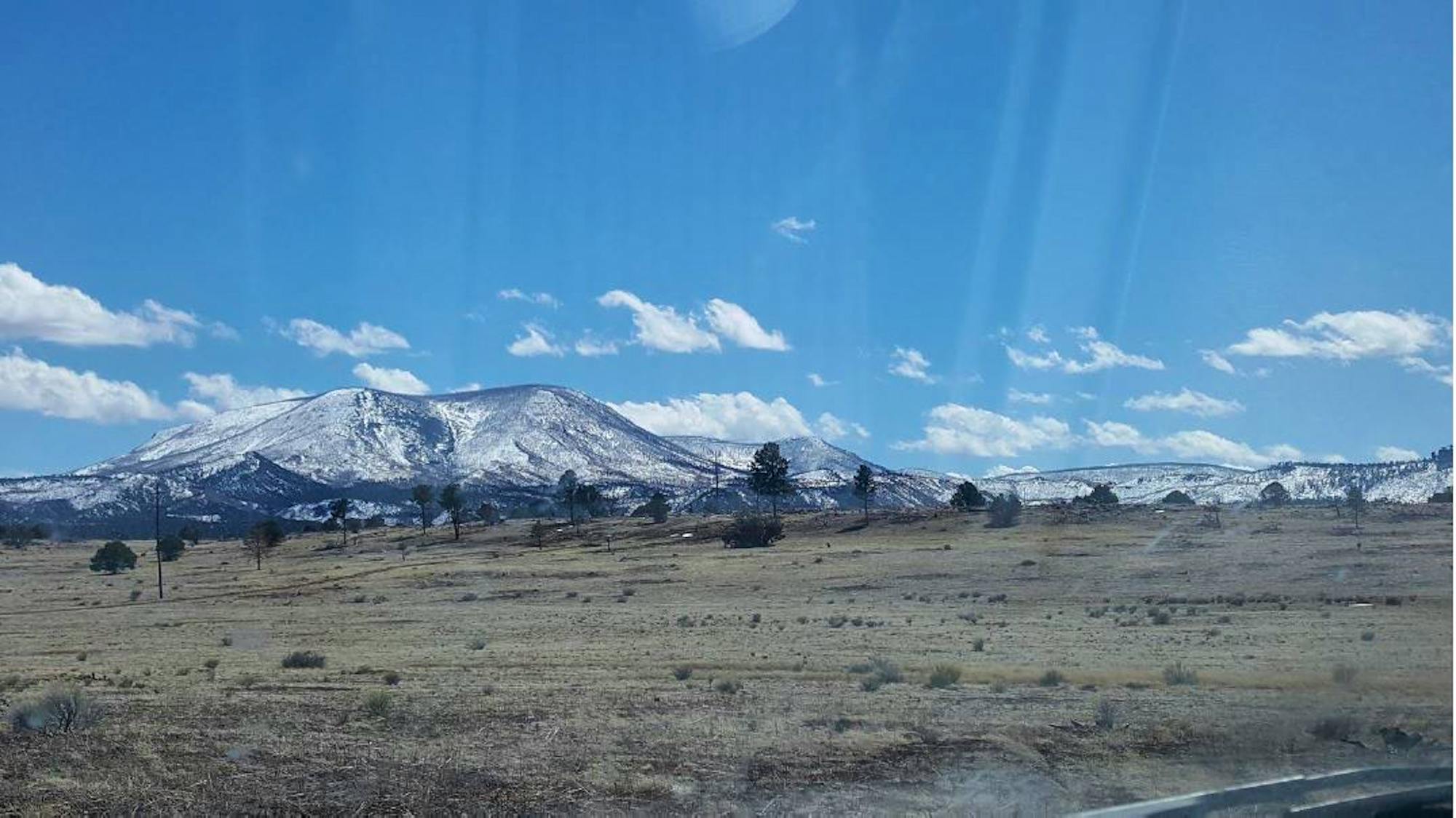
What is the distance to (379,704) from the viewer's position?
24078 millimetres

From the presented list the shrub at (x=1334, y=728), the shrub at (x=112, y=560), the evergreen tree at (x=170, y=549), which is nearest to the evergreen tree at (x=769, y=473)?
the evergreen tree at (x=170, y=549)

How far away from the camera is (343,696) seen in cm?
2670

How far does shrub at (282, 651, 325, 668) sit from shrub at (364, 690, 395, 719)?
10.1 meters

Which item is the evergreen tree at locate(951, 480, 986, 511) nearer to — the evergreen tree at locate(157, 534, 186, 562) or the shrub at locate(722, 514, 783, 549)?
the shrub at locate(722, 514, 783, 549)

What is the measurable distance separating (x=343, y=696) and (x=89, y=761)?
8.50 m

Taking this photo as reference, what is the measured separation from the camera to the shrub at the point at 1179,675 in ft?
88.1

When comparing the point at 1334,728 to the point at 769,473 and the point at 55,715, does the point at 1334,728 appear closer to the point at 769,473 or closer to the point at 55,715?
the point at 55,715

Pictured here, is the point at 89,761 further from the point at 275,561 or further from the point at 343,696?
the point at 275,561

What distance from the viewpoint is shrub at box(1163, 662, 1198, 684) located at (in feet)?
88.1

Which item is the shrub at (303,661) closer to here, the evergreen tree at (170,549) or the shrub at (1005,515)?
the shrub at (1005,515)

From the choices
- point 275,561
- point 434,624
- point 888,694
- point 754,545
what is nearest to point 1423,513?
point 754,545

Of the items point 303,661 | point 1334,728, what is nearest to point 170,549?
point 303,661

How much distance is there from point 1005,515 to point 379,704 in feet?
289

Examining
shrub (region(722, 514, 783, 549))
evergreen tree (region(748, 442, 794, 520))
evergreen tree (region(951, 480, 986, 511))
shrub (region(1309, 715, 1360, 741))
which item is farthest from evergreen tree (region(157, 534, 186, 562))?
shrub (region(1309, 715, 1360, 741))
